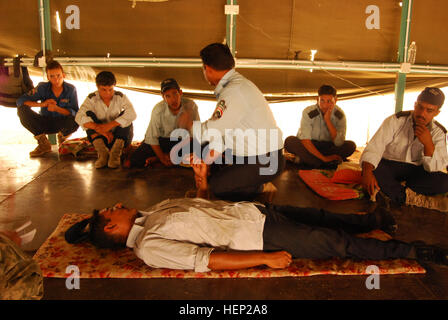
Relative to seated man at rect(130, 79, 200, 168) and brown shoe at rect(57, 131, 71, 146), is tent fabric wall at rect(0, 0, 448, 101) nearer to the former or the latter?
brown shoe at rect(57, 131, 71, 146)

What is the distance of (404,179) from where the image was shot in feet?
10.8

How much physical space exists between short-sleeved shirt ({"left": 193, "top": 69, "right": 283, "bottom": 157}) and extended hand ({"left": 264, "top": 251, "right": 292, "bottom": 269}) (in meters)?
0.96

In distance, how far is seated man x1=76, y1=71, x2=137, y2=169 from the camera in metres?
4.22

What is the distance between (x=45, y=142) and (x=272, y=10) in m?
3.14

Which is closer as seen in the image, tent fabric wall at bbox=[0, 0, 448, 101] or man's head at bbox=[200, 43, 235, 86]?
man's head at bbox=[200, 43, 235, 86]

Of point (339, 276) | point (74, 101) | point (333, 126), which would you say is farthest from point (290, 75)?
point (339, 276)

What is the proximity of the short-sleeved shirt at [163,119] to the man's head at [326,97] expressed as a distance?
1300 millimetres

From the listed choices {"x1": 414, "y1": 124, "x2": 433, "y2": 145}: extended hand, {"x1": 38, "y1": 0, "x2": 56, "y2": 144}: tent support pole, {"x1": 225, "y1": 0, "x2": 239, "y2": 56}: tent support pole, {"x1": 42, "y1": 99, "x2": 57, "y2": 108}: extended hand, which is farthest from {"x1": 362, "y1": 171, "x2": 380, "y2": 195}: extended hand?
{"x1": 38, "y1": 0, "x2": 56, "y2": 144}: tent support pole

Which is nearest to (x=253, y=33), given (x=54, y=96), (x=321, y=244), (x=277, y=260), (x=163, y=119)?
(x=163, y=119)

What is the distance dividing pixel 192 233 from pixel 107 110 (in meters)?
2.73

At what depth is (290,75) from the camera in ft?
17.4

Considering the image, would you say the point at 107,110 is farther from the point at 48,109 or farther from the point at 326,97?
the point at 326,97

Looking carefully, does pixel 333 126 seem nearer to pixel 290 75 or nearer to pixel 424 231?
pixel 290 75

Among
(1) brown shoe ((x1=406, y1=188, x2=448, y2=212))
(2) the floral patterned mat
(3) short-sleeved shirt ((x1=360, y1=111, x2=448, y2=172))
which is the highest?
(3) short-sleeved shirt ((x1=360, y1=111, x2=448, y2=172))
